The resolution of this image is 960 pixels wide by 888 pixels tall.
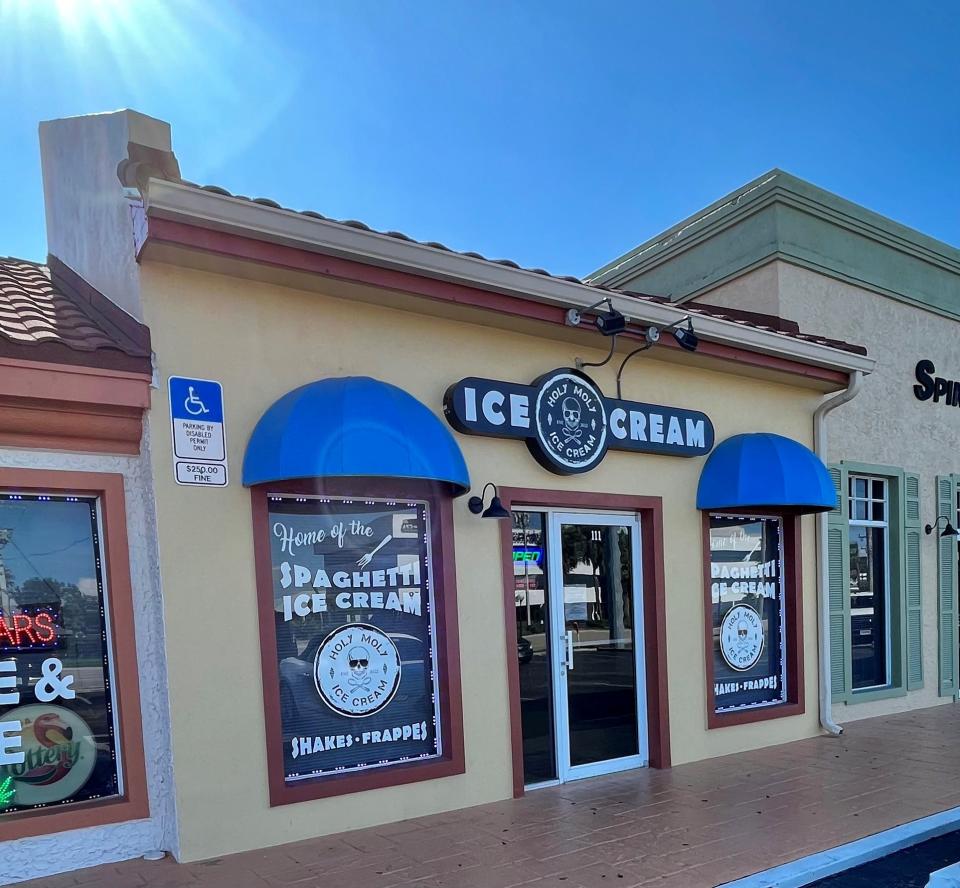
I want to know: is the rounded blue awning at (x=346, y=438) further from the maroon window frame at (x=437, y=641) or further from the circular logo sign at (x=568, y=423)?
the circular logo sign at (x=568, y=423)

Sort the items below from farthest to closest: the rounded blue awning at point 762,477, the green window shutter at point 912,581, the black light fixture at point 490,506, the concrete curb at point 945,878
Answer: the green window shutter at point 912,581
the rounded blue awning at point 762,477
the black light fixture at point 490,506
the concrete curb at point 945,878

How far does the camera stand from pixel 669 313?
686cm

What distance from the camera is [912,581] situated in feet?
31.9

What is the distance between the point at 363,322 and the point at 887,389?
7.08 metres

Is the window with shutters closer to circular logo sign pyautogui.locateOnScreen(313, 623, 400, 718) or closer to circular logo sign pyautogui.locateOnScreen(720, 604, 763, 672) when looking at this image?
circular logo sign pyautogui.locateOnScreen(720, 604, 763, 672)

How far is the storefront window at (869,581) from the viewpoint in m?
9.41

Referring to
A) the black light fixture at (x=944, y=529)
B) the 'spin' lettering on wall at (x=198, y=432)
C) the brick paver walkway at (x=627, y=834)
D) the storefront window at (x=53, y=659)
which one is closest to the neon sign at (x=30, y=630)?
the storefront window at (x=53, y=659)

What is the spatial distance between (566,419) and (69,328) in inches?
146

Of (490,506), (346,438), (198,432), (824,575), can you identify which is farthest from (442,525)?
(824,575)

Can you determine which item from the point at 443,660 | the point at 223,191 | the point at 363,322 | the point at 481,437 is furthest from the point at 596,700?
the point at 223,191

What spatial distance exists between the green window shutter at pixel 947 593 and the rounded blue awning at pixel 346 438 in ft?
25.5

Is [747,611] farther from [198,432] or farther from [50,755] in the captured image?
[50,755]

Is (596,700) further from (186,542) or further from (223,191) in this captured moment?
(223,191)

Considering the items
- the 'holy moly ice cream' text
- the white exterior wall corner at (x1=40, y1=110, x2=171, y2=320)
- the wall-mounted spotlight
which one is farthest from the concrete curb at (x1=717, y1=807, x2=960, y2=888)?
the white exterior wall corner at (x1=40, y1=110, x2=171, y2=320)
